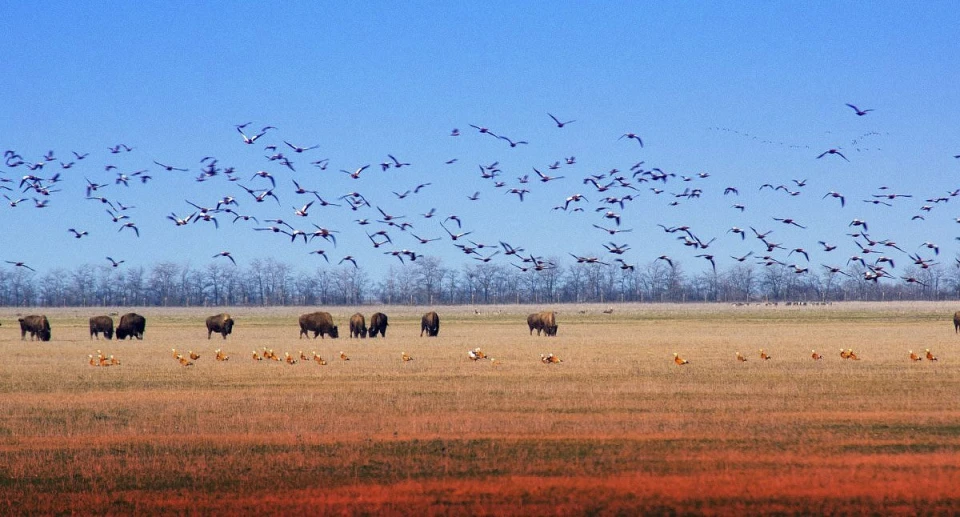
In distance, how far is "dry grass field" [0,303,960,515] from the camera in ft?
46.4

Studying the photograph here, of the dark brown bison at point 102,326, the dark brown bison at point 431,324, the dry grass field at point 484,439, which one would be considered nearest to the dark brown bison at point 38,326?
the dark brown bison at point 102,326

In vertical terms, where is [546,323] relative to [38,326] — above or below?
below

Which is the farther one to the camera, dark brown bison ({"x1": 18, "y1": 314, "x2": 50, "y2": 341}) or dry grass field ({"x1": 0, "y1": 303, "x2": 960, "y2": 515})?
dark brown bison ({"x1": 18, "y1": 314, "x2": 50, "y2": 341})

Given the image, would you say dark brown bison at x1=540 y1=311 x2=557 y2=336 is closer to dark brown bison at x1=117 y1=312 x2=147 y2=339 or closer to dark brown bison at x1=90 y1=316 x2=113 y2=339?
dark brown bison at x1=117 y1=312 x2=147 y2=339

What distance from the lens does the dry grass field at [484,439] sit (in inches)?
557

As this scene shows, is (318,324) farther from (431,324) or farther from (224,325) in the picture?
(431,324)

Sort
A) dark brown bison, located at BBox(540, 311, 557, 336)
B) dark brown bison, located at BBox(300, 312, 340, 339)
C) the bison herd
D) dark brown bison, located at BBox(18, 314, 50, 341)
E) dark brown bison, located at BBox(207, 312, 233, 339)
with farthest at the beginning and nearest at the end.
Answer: dark brown bison, located at BBox(540, 311, 557, 336)
dark brown bison, located at BBox(300, 312, 340, 339)
dark brown bison, located at BBox(207, 312, 233, 339)
the bison herd
dark brown bison, located at BBox(18, 314, 50, 341)

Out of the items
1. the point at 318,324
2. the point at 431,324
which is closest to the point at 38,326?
the point at 318,324

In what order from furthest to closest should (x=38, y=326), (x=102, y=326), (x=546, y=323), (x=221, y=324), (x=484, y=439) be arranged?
(x=546, y=323) < (x=221, y=324) < (x=102, y=326) < (x=38, y=326) < (x=484, y=439)

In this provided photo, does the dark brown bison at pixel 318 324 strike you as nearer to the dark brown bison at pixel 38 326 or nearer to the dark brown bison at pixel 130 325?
the dark brown bison at pixel 130 325

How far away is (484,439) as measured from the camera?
18.7m

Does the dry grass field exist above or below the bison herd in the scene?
below

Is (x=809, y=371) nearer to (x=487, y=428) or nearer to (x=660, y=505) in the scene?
(x=487, y=428)

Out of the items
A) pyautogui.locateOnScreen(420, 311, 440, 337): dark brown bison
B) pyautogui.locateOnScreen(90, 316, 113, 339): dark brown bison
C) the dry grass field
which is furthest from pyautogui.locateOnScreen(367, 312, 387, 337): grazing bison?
the dry grass field
